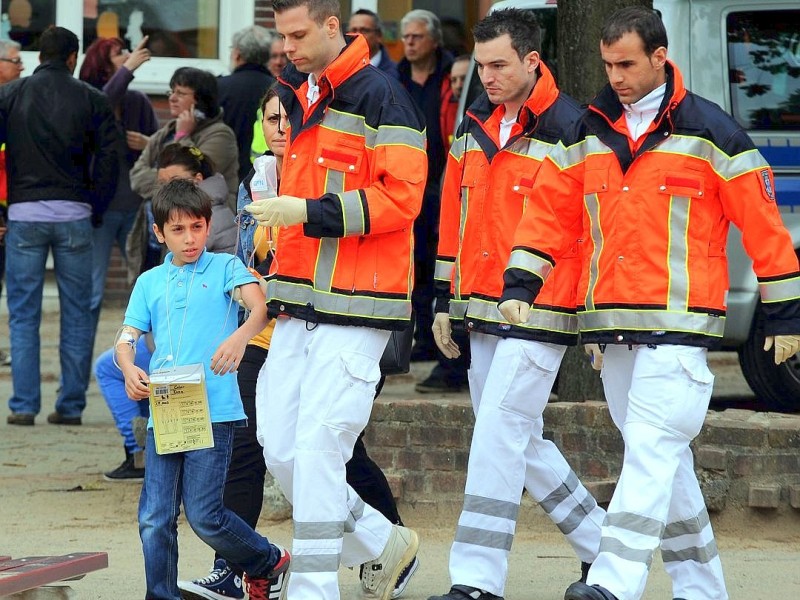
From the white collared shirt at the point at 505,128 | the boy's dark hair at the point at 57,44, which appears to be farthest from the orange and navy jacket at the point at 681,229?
the boy's dark hair at the point at 57,44

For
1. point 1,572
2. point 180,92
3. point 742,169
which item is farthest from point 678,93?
point 180,92

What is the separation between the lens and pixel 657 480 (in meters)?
4.74

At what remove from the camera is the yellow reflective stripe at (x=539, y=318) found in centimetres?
520

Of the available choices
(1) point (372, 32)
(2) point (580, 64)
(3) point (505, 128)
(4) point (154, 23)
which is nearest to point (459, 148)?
(3) point (505, 128)

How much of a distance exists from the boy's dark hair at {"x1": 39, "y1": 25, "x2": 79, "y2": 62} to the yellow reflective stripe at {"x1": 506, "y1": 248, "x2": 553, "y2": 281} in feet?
14.6

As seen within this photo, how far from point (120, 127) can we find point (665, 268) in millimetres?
5222

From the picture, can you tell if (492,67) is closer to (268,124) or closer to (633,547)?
(268,124)

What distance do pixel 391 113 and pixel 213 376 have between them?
1009 millimetres

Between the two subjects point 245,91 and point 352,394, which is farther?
point 245,91

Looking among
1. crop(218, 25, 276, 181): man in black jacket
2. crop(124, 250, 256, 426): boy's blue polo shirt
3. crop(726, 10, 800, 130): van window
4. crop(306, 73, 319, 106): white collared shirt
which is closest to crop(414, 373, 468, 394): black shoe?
crop(218, 25, 276, 181): man in black jacket

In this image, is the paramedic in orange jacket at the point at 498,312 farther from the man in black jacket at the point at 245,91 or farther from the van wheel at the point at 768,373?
the man in black jacket at the point at 245,91

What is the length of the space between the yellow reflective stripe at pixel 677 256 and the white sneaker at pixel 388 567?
127 centimetres

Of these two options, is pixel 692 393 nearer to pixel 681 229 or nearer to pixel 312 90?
pixel 681 229

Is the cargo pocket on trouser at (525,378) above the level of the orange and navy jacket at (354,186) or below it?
below
